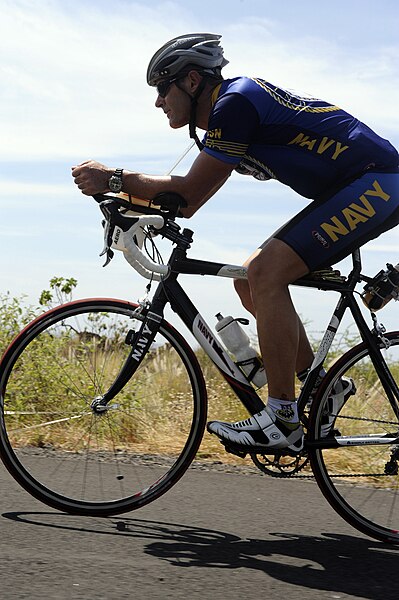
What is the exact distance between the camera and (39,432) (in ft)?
18.7

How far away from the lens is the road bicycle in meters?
4.81

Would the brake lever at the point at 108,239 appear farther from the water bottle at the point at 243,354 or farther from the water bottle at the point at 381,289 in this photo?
the water bottle at the point at 381,289

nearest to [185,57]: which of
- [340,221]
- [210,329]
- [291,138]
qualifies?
[291,138]

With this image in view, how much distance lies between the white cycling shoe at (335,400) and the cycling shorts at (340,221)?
578 mm

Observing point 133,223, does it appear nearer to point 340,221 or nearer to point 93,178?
point 93,178

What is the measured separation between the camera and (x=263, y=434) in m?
4.70

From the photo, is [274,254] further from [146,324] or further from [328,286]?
[146,324]

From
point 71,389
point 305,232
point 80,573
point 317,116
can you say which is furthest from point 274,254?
point 80,573

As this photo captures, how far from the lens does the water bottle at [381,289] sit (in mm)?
4844

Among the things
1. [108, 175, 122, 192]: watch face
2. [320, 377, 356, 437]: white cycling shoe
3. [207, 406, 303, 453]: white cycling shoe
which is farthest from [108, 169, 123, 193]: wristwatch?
[320, 377, 356, 437]: white cycling shoe

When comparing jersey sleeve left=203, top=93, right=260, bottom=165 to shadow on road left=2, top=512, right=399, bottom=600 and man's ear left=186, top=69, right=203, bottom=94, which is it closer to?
man's ear left=186, top=69, right=203, bottom=94

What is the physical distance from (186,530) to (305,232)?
143cm

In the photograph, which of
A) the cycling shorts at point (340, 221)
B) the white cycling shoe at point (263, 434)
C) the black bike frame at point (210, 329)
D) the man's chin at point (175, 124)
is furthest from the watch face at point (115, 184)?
the white cycling shoe at point (263, 434)

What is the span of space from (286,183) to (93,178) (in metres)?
0.91
